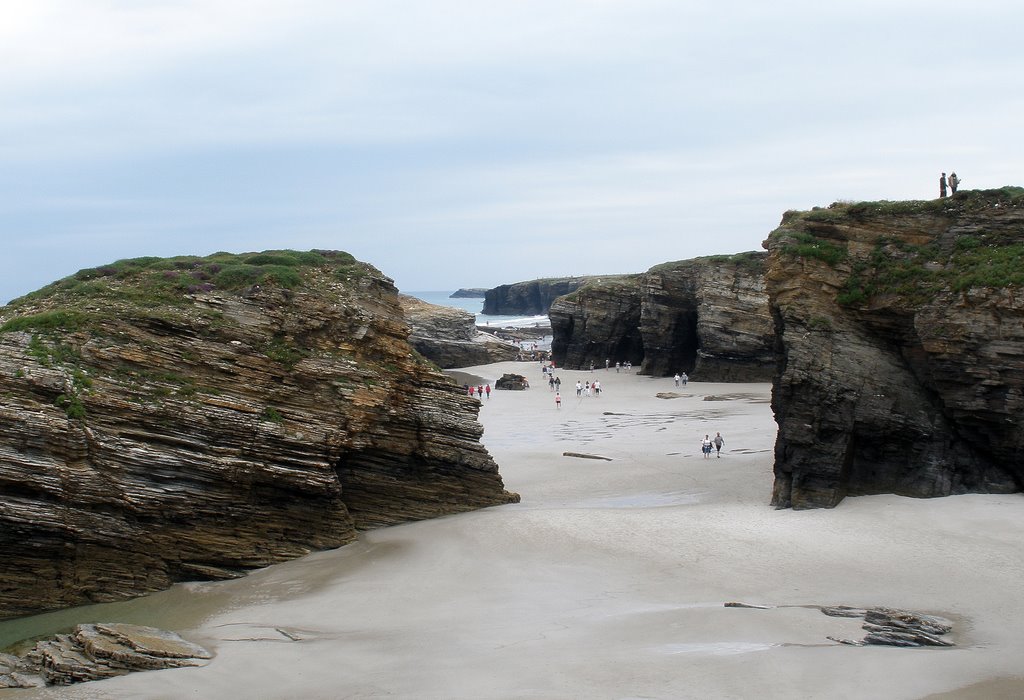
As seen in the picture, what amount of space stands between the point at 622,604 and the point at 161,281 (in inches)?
490

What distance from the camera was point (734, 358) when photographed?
50656mm

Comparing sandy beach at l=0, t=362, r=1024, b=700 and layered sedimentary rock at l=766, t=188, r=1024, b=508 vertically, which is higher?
layered sedimentary rock at l=766, t=188, r=1024, b=508

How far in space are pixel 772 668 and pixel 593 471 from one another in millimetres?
15549

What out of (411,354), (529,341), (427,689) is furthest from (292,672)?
(529,341)

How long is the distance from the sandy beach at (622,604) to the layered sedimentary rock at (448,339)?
4213 centimetres

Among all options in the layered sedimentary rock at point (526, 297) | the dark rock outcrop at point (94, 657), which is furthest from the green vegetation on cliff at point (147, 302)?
the layered sedimentary rock at point (526, 297)

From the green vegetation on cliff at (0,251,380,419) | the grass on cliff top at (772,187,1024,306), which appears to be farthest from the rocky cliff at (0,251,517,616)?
the grass on cliff top at (772,187,1024,306)

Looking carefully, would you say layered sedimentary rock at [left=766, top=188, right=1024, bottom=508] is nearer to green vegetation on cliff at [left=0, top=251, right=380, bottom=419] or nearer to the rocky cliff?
the rocky cliff

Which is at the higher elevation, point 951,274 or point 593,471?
point 951,274

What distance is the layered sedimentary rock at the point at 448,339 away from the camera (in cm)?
6819

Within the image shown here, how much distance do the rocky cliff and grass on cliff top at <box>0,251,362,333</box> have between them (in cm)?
Result: 5

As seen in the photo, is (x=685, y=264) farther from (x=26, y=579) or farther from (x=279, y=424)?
(x=26, y=579)

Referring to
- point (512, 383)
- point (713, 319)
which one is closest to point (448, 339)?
point (512, 383)

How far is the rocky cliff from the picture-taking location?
17.5 metres
